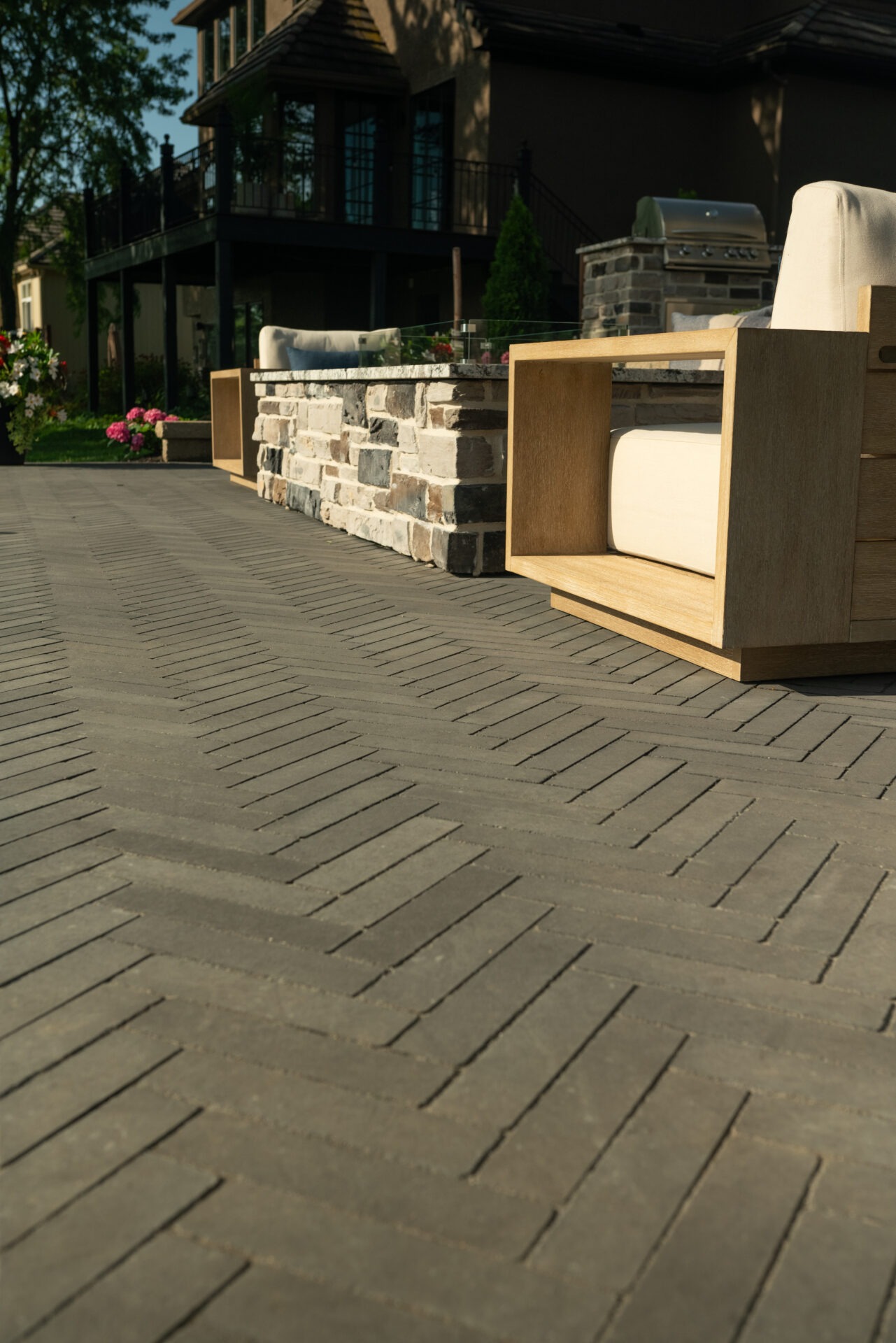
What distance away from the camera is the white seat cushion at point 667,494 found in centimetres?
380

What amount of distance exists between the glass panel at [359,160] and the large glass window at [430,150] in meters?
0.73

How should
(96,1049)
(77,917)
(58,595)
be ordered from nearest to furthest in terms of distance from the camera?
(96,1049) → (77,917) → (58,595)

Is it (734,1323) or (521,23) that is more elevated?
(521,23)

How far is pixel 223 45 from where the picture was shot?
24156 mm

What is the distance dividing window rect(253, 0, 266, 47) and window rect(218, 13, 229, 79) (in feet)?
5.70

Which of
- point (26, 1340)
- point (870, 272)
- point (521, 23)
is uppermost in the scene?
point (521, 23)

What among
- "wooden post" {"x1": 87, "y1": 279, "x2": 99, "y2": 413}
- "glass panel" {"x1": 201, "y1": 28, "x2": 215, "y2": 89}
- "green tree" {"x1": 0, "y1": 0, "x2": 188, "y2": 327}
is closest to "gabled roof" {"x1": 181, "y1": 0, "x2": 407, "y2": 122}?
"wooden post" {"x1": 87, "y1": 279, "x2": 99, "y2": 413}

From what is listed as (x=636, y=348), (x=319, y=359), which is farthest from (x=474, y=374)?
(x=319, y=359)

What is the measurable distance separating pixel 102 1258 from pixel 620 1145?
1.89 feet

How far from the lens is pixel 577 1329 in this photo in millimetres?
1175

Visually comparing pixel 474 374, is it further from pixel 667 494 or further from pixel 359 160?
pixel 359 160

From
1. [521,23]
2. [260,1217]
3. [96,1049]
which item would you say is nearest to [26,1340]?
[260,1217]

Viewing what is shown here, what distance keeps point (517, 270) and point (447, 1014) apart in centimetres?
1261

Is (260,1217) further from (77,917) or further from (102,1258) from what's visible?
(77,917)
